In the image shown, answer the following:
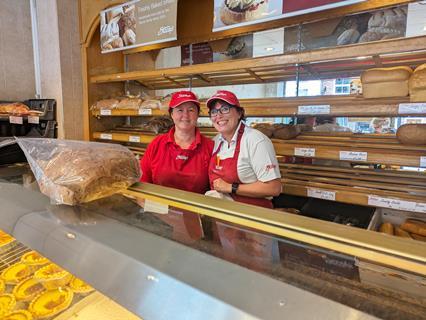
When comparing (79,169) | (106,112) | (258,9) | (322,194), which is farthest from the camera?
(106,112)

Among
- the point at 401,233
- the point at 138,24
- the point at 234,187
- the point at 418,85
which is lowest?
the point at 401,233

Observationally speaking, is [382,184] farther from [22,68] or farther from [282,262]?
[22,68]

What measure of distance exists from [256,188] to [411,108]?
0.98 m

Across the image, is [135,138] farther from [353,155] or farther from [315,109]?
[353,155]

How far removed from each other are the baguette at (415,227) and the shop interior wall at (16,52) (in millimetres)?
3946

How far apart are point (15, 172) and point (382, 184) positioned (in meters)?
2.11

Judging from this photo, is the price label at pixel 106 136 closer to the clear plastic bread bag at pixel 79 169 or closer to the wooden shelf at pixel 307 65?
the wooden shelf at pixel 307 65

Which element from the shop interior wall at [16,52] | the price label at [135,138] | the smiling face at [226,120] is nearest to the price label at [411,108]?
the smiling face at [226,120]

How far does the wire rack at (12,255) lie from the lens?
119 centimetres

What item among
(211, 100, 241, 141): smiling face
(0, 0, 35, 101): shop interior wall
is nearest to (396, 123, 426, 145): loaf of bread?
(211, 100, 241, 141): smiling face

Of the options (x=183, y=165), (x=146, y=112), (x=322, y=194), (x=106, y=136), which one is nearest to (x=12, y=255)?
(x=183, y=165)

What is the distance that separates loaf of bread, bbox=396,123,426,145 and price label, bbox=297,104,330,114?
0.47 meters

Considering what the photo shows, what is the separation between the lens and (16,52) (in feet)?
11.0

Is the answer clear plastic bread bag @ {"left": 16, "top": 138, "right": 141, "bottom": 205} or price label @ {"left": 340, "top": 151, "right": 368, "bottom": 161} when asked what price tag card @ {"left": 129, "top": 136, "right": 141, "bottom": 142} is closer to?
clear plastic bread bag @ {"left": 16, "top": 138, "right": 141, "bottom": 205}
